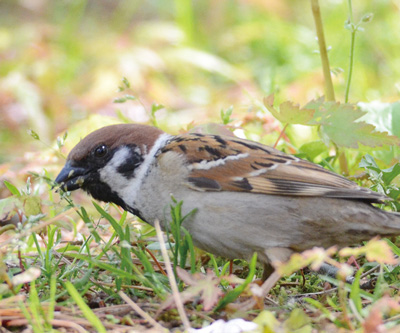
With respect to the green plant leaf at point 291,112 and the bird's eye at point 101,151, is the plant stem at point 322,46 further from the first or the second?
the bird's eye at point 101,151

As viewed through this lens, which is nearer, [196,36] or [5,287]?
[5,287]

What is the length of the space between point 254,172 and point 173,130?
2.14 m

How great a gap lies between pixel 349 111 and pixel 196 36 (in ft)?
15.0

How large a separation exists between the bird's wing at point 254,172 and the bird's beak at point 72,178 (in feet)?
1.25

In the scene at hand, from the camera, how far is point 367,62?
6.37 m

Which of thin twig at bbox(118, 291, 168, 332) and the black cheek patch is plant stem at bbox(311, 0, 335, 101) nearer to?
the black cheek patch

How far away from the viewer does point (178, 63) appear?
6359mm

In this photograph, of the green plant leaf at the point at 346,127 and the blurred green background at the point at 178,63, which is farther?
the blurred green background at the point at 178,63

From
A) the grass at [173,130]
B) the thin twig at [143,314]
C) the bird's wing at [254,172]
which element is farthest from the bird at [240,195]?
the thin twig at [143,314]

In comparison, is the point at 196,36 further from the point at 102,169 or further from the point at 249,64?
the point at 102,169

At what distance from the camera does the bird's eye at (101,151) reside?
2.71 meters

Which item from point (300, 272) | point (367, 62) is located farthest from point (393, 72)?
point (300, 272)

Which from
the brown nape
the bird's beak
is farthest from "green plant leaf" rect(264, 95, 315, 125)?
the bird's beak

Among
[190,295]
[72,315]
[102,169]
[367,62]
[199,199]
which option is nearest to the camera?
[190,295]
